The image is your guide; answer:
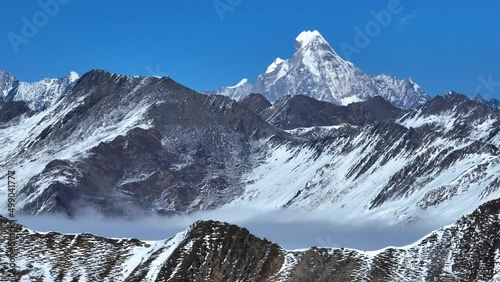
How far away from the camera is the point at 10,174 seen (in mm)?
125438

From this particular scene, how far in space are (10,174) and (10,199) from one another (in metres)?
4.06

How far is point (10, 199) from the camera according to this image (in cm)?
12238
